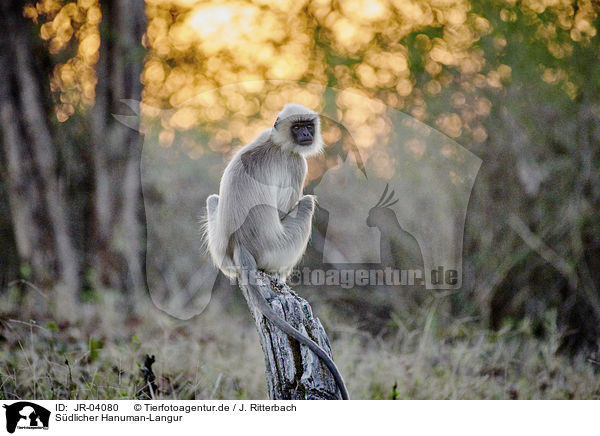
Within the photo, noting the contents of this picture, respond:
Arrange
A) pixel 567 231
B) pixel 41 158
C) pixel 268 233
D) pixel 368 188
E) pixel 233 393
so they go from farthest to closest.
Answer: pixel 41 158
pixel 567 231
pixel 368 188
pixel 233 393
pixel 268 233

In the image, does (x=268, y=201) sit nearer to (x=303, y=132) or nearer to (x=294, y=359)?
(x=303, y=132)

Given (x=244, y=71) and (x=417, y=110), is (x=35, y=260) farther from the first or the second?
(x=417, y=110)

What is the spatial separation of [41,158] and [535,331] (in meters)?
6.82

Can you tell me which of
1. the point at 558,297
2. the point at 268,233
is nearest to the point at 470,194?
the point at 558,297

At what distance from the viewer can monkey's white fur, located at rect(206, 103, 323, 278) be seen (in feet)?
13.7

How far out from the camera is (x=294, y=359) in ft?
11.5

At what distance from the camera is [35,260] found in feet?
27.0

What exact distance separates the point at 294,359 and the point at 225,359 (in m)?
2.78

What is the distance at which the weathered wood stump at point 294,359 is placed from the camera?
3510mm

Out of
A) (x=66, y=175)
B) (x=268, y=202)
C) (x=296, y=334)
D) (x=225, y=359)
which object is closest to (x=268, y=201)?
(x=268, y=202)

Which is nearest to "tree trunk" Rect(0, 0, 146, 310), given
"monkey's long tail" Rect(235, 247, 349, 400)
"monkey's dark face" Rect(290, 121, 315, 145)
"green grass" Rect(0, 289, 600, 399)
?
"green grass" Rect(0, 289, 600, 399)

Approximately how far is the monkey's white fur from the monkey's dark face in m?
0.03

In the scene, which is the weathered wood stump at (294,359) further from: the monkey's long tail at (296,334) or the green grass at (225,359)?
the green grass at (225,359)

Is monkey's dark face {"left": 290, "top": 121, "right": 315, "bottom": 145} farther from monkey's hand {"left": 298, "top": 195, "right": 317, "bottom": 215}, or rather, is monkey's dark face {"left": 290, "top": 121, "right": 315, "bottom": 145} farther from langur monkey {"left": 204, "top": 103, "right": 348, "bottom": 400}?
monkey's hand {"left": 298, "top": 195, "right": 317, "bottom": 215}
